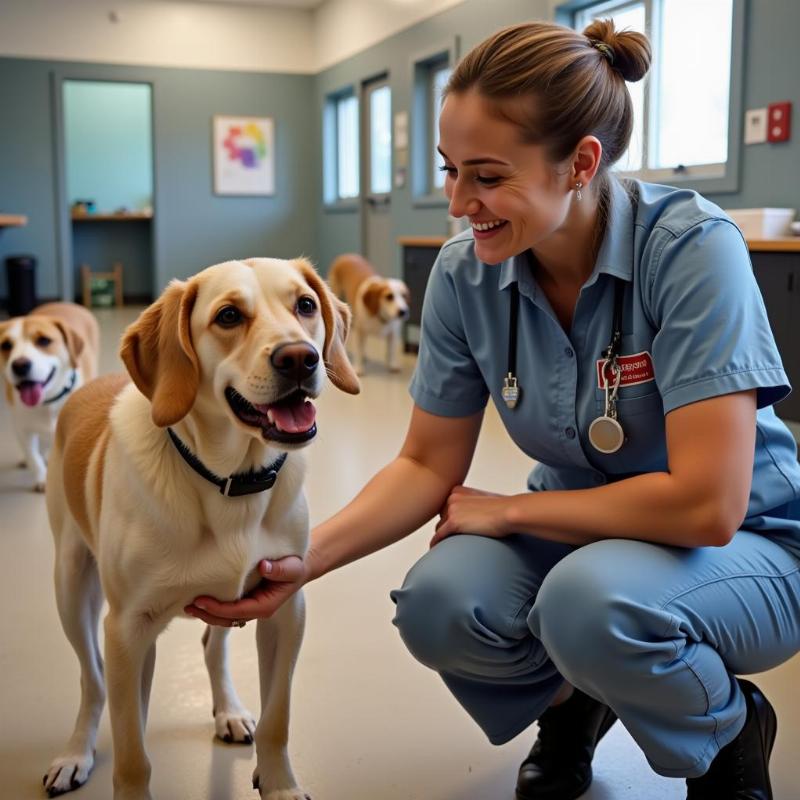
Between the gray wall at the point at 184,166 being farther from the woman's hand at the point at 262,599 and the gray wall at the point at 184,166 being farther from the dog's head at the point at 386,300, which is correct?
the woman's hand at the point at 262,599

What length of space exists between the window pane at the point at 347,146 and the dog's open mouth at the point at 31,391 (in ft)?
23.1

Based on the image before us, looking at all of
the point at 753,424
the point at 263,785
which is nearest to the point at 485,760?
the point at 263,785

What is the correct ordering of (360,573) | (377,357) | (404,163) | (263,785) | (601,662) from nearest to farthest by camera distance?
(601,662) → (263,785) → (360,573) → (377,357) → (404,163)

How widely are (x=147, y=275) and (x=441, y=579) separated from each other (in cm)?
1046

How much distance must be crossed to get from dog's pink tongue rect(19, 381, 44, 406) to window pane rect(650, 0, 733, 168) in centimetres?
323

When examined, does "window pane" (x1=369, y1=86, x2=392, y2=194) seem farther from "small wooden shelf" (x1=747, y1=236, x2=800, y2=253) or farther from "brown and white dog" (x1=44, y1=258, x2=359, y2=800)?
"brown and white dog" (x1=44, y1=258, x2=359, y2=800)

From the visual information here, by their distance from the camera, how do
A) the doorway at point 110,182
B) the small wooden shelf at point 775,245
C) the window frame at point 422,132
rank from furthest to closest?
the doorway at point 110,182 → the window frame at point 422,132 → the small wooden shelf at point 775,245

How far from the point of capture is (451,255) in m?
1.50

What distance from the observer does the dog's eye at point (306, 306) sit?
4.28 ft

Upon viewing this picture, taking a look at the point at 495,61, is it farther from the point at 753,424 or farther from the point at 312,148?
the point at 312,148

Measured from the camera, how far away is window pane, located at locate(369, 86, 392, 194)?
29.3 ft

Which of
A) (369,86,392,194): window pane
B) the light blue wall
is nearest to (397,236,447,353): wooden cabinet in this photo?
(369,86,392,194): window pane

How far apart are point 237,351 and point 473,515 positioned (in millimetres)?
460

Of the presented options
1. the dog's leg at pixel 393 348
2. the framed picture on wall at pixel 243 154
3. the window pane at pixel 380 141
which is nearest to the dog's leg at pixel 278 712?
the dog's leg at pixel 393 348
